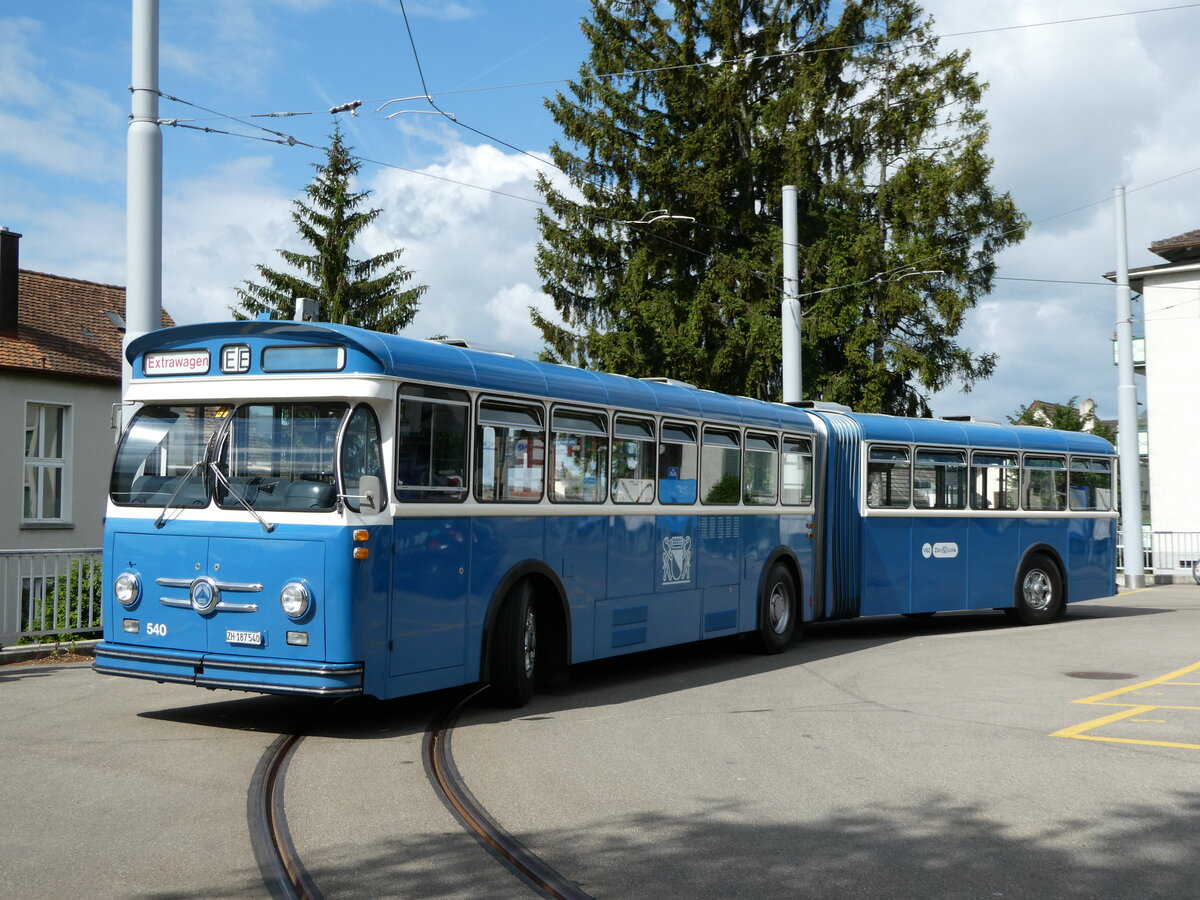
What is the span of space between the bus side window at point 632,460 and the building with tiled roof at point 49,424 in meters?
17.6

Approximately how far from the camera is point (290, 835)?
6559 mm

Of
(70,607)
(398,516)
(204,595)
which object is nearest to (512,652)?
(398,516)

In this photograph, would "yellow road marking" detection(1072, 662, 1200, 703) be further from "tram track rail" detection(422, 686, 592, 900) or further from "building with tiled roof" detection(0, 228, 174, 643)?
"building with tiled roof" detection(0, 228, 174, 643)

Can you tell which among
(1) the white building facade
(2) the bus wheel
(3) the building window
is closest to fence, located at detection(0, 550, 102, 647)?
(2) the bus wheel

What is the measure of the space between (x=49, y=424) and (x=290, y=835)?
24.4m

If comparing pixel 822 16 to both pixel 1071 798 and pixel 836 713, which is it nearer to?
pixel 836 713

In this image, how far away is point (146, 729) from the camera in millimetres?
9656

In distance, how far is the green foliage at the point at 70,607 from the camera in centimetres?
1405

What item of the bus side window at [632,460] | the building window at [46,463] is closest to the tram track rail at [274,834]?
the bus side window at [632,460]

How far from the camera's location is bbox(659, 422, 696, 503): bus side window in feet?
43.0

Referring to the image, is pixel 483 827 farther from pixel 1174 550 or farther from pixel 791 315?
pixel 1174 550

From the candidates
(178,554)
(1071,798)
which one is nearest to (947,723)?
(1071,798)

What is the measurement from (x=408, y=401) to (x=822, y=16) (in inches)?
1173

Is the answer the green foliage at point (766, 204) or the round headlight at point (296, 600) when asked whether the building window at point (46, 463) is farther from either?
the round headlight at point (296, 600)
